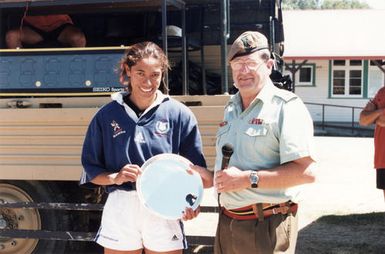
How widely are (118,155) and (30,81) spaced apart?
231 centimetres

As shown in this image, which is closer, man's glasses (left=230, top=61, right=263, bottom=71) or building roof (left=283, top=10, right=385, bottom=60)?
man's glasses (left=230, top=61, right=263, bottom=71)

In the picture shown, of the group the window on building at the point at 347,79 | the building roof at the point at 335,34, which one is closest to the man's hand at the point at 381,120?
the building roof at the point at 335,34

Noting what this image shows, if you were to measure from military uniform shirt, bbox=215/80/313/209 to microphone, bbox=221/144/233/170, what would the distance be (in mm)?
114

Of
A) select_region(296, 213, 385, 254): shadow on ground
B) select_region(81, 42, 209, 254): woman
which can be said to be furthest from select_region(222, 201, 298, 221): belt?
select_region(296, 213, 385, 254): shadow on ground

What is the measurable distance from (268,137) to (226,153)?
197 mm

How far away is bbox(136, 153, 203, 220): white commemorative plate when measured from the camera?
2506mm

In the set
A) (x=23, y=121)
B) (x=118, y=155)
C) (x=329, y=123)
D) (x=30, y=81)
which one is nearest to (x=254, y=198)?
(x=118, y=155)

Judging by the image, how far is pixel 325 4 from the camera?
8462 cm

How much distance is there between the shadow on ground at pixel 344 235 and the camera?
5.29 m

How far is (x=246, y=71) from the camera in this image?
7.62 feet

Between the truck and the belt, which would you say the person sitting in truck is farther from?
the belt

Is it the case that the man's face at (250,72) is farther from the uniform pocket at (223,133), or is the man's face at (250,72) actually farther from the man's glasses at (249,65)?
the uniform pocket at (223,133)

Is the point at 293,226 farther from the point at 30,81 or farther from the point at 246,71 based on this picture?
the point at 30,81

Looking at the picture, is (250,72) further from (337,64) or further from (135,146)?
(337,64)
